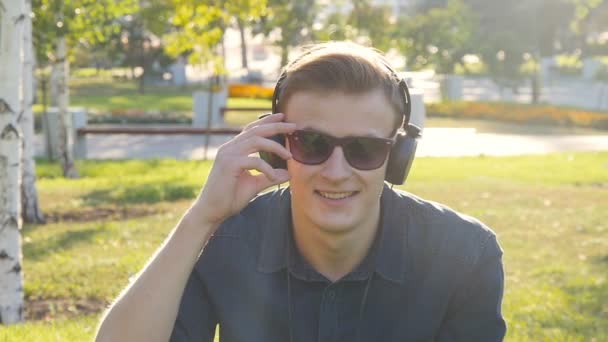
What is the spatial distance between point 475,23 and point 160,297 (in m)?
39.2

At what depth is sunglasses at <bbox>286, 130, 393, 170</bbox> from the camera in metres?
2.84

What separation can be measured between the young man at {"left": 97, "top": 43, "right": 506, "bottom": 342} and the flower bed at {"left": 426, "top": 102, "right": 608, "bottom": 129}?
82.9 ft

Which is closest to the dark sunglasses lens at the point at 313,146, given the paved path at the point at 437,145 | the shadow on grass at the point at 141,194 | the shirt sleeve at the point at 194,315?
the shirt sleeve at the point at 194,315

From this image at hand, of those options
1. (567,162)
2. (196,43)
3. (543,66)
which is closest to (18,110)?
(196,43)

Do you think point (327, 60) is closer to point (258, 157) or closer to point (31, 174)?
point (258, 157)

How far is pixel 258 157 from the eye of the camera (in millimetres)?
2930

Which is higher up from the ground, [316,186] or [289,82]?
[289,82]

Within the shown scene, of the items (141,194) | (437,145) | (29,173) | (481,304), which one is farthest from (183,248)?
(437,145)

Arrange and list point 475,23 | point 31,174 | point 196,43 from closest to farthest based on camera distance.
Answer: point 31,174, point 196,43, point 475,23

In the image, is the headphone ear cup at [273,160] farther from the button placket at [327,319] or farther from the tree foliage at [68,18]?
the tree foliage at [68,18]

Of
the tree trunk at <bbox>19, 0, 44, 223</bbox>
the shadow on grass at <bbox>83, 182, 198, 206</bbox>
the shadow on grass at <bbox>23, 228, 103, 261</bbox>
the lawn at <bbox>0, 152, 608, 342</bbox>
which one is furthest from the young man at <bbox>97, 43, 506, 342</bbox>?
the shadow on grass at <bbox>83, 182, 198, 206</bbox>

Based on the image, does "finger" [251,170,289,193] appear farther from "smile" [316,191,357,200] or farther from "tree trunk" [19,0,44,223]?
"tree trunk" [19,0,44,223]

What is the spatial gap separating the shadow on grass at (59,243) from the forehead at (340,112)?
6.43m

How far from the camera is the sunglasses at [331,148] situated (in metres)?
2.84
